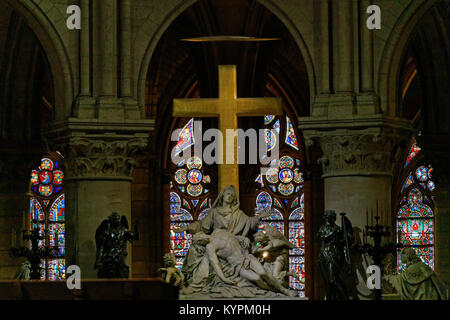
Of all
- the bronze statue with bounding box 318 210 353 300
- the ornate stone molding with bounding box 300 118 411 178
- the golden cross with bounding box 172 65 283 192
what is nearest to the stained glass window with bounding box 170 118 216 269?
the ornate stone molding with bounding box 300 118 411 178

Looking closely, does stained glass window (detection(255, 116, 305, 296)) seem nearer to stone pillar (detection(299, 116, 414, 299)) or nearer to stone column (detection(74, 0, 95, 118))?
stone pillar (detection(299, 116, 414, 299))

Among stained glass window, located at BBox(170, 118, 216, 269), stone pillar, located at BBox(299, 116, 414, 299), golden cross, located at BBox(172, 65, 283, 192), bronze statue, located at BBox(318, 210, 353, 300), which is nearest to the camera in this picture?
bronze statue, located at BBox(318, 210, 353, 300)

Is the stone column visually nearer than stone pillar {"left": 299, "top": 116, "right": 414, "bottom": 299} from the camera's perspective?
No

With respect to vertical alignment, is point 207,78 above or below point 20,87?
above

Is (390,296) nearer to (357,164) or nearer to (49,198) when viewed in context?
(357,164)

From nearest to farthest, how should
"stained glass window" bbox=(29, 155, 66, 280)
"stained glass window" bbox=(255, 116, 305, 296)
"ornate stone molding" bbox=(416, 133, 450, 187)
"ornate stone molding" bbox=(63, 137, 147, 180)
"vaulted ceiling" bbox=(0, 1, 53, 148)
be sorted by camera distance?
"ornate stone molding" bbox=(63, 137, 147, 180), "ornate stone molding" bbox=(416, 133, 450, 187), "vaulted ceiling" bbox=(0, 1, 53, 148), "stained glass window" bbox=(29, 155, 66, 280), "stained glass window" bbox=(255, 116, 305, 296)

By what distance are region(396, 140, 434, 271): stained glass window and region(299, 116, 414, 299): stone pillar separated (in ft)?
44.1

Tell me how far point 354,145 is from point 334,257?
128 inches

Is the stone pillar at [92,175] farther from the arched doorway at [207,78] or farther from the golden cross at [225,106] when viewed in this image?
the arched doorway at [207,78]

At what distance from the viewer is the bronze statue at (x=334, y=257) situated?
74.7 feet

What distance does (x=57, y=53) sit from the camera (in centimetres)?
2600

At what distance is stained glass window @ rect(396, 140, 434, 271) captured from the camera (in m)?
39.0

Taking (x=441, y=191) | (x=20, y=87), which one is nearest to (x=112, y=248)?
(x=20, y=87)
